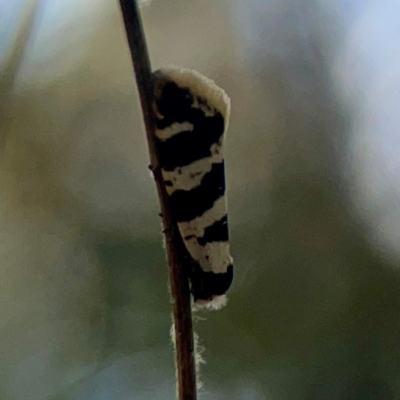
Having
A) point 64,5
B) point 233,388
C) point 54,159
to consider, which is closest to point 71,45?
point 64,5

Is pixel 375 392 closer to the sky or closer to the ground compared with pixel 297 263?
closer to the ground

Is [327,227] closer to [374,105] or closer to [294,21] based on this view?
[374,105]

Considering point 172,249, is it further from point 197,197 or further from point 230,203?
point 230,203

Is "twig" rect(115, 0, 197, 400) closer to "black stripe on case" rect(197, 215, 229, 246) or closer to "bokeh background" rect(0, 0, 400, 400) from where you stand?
"black stripe on case" rect(197, 215, 229, 246)

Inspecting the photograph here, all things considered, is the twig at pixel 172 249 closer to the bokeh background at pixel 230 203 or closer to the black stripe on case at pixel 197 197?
the black stripe on case at pixel 197 197

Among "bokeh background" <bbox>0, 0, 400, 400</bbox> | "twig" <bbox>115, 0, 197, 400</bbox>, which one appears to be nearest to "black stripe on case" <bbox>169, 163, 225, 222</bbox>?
"twig" <bbox>115, 0, 197, 400</bbox>

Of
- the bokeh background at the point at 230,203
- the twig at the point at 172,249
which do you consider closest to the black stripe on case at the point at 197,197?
the twig at the point at 172,249

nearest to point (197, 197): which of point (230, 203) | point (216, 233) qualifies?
point (216, 233)
